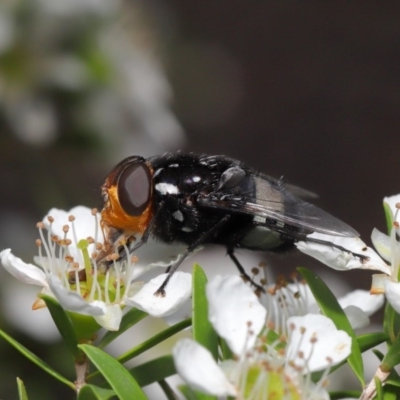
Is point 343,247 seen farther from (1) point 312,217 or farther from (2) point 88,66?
(2) point 88,66

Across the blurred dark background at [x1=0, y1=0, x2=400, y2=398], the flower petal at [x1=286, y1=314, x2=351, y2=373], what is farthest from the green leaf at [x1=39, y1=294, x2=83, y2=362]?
the blurred dark background at [x1=0, y1=0, x2=400, y2=398]

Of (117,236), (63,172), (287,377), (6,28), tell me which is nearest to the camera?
(287,377)

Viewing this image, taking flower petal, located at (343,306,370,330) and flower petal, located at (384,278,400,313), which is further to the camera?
flower petal, located at (343,306,370,330)

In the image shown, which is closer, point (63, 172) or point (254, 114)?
point (63, 172)

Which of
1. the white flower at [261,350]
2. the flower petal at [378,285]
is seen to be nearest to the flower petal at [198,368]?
the white flower at [261,350]

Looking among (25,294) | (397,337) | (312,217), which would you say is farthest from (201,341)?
(25,294)

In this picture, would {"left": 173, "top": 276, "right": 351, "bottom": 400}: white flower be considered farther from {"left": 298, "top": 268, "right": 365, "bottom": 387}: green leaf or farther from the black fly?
the black fly
